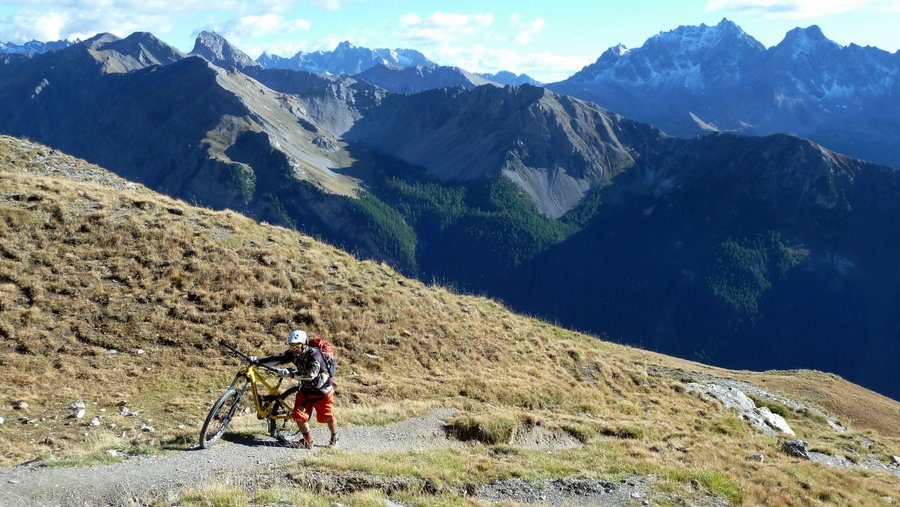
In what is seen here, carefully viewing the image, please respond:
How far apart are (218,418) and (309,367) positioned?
9.22ft

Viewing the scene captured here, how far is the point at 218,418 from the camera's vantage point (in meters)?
17.4

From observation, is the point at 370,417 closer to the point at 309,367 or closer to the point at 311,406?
the point at 311,406

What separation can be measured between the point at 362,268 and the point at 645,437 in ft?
65.2

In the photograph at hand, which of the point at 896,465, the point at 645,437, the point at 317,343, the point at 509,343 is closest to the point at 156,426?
the point at 317,343

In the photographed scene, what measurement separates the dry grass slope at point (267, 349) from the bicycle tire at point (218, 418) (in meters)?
1.17

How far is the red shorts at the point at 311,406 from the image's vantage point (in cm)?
1758

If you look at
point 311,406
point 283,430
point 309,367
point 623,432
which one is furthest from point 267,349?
point 623,432

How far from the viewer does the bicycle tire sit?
1628 centimetres

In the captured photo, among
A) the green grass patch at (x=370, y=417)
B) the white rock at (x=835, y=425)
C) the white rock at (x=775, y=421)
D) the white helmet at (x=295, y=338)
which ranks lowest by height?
the white rock at (x=835, y=425)

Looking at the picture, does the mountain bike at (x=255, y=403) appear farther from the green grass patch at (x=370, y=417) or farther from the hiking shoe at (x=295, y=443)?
the green grass patch at (x=370, y=417)

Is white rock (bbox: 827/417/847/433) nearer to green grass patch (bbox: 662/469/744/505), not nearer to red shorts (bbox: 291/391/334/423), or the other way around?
green grass patch (bbox: 662/469/744/505)

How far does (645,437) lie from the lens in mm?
25953

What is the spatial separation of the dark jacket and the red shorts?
161 millimetres

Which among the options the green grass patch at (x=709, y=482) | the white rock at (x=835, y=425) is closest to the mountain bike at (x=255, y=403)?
the green grass patch at (x=709, y=482)
